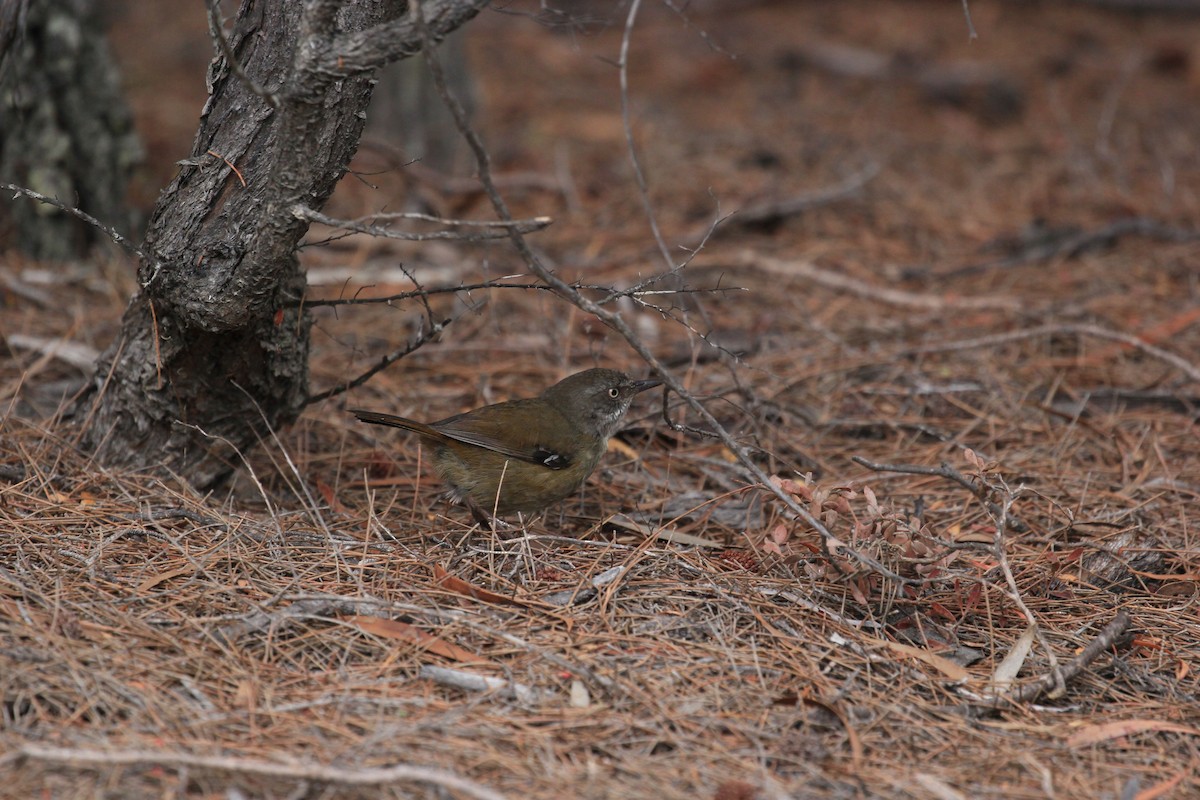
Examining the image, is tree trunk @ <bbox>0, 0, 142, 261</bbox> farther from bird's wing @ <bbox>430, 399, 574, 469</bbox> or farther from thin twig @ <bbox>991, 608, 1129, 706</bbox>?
thin twig @ <bbox>991, 608, 1129, 706</bbox>

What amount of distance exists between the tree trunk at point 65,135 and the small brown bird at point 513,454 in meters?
3.18

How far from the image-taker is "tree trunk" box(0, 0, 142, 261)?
20.4ft

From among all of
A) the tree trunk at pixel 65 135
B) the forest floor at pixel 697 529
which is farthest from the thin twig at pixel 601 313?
the tree trunk at pixel 65 135

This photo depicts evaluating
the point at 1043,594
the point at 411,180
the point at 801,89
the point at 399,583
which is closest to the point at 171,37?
the point at 411,180

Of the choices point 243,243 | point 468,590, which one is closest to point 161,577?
point 468,590

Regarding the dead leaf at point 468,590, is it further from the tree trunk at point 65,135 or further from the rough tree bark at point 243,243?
the tree trunk at point 65,135

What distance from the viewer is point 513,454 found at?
4582 millimetres

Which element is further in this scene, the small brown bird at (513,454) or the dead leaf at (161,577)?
the small brown bird at (513,454)

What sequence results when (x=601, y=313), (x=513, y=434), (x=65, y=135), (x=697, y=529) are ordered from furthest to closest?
(x=65, y=135) → (x=513, y=434) → (x=697, y=529) → (x=601, y=313)

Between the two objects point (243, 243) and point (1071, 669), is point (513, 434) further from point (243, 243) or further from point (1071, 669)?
point (1071, 669)

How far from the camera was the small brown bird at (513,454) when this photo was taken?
180 inches

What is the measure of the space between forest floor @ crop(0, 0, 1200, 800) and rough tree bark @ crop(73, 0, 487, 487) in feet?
0.87

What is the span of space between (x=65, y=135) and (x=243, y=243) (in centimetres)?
333

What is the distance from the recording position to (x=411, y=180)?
764 centimetres
